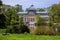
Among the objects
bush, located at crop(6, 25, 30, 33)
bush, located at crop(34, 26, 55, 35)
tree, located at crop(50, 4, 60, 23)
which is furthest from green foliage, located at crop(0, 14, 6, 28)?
bush, located at crop(34, 26, 55, 35)

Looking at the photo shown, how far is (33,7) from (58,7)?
22.7 feet

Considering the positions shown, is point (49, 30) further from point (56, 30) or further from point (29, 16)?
point (29, 16)

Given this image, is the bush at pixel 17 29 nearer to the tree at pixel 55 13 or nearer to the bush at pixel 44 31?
the bush at pixel 44 31

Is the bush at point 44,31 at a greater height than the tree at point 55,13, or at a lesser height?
lesser

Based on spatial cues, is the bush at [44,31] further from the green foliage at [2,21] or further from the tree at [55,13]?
the green foliage at [2,21]

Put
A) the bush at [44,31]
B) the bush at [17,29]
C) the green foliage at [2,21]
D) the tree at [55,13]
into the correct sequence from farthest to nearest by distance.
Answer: the green foliage at [2,21], the tree at [55,13], the bush at [17,29], the bush at [44,31]

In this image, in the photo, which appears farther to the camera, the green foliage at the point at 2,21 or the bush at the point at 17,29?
the green foliage at the point at 2,21

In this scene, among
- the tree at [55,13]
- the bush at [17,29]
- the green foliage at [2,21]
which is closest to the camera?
the bush at [17,29]

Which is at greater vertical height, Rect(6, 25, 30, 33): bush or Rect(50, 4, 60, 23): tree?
Rect(50, 4, 60, 23): tree

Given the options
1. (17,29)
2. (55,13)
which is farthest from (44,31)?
(55,13)

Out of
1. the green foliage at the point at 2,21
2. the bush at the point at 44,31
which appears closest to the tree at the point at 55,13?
the bush at the point at 44,31

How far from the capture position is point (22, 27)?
18984mm

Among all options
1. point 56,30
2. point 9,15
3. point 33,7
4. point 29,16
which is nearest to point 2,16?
point 9,15

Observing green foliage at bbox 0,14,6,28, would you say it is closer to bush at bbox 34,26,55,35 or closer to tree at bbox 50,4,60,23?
tree at bbox 50,4,60,23
